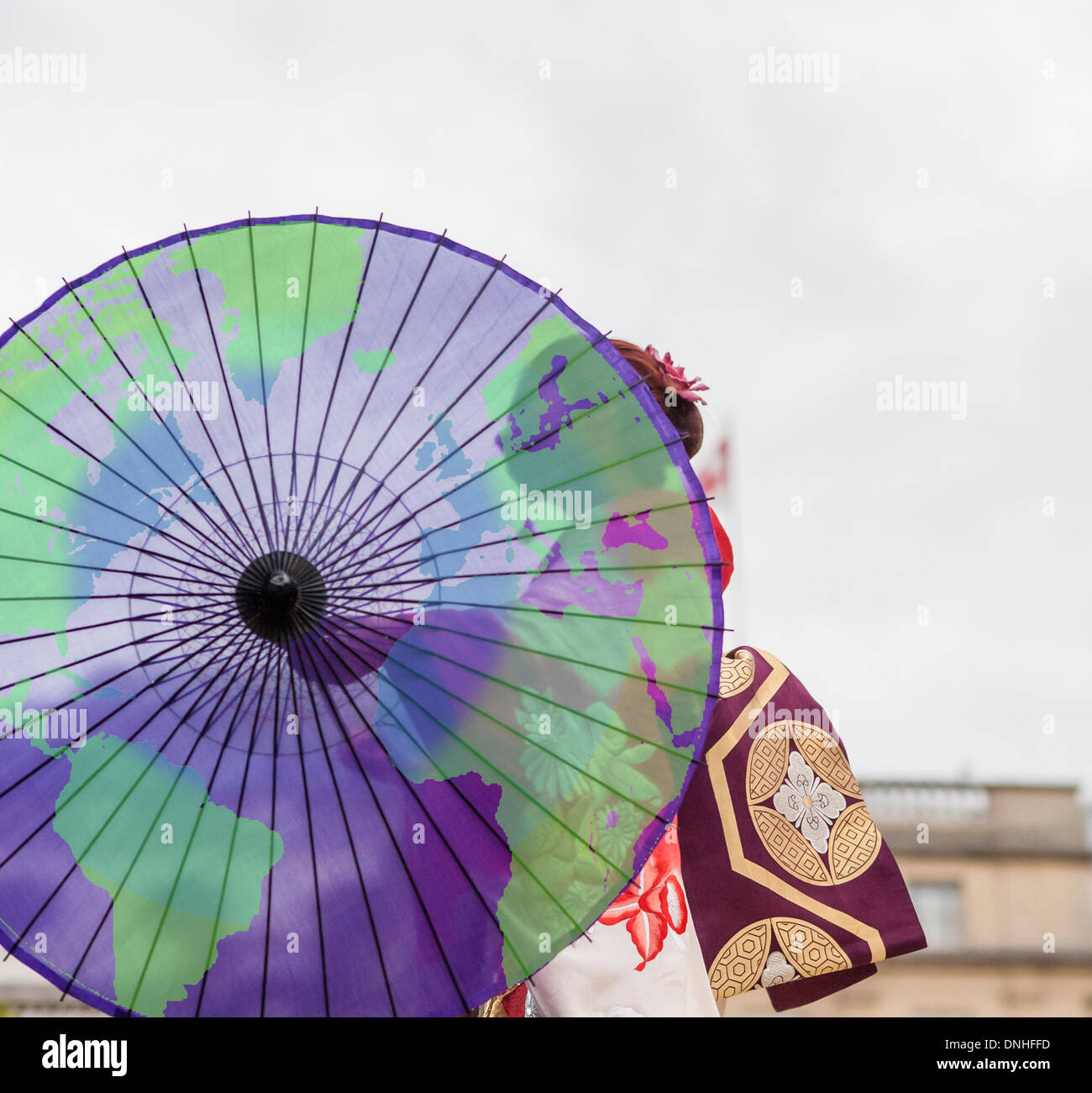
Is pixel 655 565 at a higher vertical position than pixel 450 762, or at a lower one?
higher

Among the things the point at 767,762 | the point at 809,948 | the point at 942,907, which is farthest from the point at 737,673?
the point at 942,907

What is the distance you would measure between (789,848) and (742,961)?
1.00 feet

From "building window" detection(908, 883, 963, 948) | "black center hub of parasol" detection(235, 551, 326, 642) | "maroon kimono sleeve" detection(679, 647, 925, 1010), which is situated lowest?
"building window" detection(908, 883, 963, 948)

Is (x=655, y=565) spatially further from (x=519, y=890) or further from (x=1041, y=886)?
(x=1041, y=886)

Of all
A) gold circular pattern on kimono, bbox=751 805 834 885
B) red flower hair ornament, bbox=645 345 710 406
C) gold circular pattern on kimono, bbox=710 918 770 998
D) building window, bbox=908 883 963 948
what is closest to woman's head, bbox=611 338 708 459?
red flower hair ornament, bbox=645 345 710 406

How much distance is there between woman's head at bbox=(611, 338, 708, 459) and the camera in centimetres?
330

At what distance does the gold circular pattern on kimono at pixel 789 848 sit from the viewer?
10.5ft

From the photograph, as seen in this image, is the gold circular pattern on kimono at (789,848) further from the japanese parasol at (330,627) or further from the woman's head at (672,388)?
the woman's head at (672,388)

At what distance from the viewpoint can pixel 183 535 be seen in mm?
2703

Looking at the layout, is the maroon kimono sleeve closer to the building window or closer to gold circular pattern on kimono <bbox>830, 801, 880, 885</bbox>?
gold circular pattern on kimono <bbox>830, 801, 880, 885</bbox>

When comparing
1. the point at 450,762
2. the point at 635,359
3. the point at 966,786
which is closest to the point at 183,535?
the point at 450,762

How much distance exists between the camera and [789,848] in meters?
3.21

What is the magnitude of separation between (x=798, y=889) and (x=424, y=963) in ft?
3.37

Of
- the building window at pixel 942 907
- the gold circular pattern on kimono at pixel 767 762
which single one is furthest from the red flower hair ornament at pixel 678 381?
the building window at pixel 942 907
